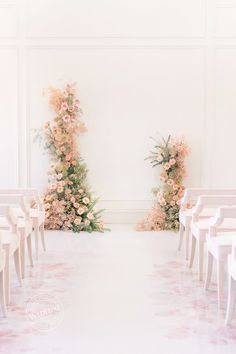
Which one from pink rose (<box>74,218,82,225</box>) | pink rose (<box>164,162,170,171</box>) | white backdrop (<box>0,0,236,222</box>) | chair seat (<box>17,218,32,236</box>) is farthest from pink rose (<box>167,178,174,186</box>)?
chair seat (<box>17,218,32,236</box>)

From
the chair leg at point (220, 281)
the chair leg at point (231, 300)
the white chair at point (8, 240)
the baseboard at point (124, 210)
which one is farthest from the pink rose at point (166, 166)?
the chair leg at point (231, 300)

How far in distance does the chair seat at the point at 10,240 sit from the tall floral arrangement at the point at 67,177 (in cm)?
340

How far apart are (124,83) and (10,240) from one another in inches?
198

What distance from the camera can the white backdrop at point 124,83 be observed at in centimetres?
915

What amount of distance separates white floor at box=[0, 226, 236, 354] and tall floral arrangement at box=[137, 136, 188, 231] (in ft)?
5.24

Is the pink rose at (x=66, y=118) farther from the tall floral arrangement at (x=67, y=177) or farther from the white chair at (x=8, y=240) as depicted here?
the white chair at (x=8, y=240)

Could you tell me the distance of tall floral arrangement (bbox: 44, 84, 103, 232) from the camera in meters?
8.46

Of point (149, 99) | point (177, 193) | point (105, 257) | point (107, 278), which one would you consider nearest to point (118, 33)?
point (149, 99)

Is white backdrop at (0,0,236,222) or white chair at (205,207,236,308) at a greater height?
white backdrop at (0,0,236,222)

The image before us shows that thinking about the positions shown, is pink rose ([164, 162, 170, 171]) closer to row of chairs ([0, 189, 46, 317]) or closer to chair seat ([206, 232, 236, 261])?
row of chairs ([0, 189, 46, 317])

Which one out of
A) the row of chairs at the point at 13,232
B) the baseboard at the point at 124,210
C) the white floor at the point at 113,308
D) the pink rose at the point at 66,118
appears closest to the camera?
the white floor at the point at 113,308

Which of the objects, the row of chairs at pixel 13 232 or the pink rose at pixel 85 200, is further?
the pink rose at pixel 85 200

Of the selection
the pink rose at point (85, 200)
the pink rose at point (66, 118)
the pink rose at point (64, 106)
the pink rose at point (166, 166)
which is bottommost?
the pink rose at point (85, 200)

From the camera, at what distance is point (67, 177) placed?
28.3 feet
